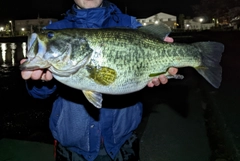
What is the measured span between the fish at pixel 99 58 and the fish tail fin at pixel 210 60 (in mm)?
400

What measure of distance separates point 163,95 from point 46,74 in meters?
6.14

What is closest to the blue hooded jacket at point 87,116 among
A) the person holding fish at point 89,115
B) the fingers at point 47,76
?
the person holding fish at point 89,115

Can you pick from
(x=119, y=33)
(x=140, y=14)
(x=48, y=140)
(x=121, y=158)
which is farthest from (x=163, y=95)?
(x=140, y=14)

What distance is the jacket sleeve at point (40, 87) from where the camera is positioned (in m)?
2.84

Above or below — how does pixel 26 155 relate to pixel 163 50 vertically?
below

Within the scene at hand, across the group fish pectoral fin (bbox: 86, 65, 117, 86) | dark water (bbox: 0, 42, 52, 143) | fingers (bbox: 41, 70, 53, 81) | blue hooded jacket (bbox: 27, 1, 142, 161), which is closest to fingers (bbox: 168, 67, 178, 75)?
blue hooded jacket (bbox: 27, 1, 142, 161)

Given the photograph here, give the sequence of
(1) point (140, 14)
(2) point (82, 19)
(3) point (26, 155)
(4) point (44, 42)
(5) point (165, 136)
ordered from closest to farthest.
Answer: (4) point (44, 42) → (2) point (82, 19) → (3) point (26, 155) → (5) point (165, 136) → (1) point (140, 14)

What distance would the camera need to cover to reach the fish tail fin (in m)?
2.81

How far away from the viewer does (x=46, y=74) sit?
8.37 ft

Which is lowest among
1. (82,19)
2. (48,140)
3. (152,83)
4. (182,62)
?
(48,140)

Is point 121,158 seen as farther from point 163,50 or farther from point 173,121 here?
point 173,121

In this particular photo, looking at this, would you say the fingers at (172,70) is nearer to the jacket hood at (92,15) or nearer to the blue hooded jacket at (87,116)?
the blue hooded jacket at (87,116)

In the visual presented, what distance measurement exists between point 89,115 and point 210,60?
4.30ft

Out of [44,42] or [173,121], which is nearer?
[44,42]
